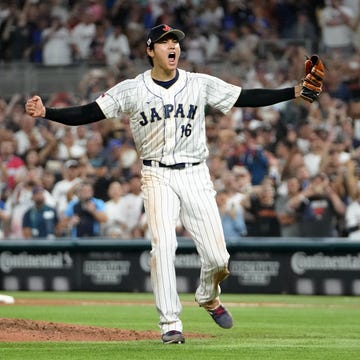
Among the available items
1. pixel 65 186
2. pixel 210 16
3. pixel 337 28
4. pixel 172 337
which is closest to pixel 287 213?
pixel 65 186

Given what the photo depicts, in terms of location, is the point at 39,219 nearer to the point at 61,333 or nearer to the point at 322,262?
the point at 322,262

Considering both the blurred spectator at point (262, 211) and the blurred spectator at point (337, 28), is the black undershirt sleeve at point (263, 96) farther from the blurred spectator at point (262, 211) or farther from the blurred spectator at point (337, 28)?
the blurred spectator at point (337, 28)

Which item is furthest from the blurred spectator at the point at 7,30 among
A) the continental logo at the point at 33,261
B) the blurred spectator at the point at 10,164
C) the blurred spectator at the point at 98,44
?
the continental logo at the point at 33,261

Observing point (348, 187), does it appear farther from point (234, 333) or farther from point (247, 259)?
point (234, 333)

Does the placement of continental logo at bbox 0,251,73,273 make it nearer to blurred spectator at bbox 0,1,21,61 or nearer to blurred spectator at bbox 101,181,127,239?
blurred spectator at bbox 101,181,127,239

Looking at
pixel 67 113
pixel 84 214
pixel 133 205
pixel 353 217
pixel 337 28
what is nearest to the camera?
pixel 67 113

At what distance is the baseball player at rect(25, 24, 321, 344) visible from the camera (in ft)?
27.2

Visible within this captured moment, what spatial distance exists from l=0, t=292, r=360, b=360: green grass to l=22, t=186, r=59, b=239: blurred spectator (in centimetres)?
108

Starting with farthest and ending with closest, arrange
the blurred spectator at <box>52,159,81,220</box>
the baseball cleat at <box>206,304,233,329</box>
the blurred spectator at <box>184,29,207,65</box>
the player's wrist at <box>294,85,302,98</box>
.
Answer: the blurred spectator at <box>184,29,207,65</box>
the blurred spectator at <box>52,159,81,220</box>
the baseball cleat at <box>206,304,233,329</box>
the player's wrist at <box>294,85,302,98</box>

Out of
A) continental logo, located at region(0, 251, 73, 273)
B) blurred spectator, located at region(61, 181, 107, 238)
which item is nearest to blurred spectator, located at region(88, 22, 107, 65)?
blurred spectator, located at region(61, 181, 107, 238)

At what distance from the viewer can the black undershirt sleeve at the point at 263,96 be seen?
27.8ft

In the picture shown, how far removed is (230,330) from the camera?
9992 mm

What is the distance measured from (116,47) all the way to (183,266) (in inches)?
261

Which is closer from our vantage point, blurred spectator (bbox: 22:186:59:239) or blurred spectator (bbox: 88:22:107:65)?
blurred spectator (bbox: 22:186:59:239)
